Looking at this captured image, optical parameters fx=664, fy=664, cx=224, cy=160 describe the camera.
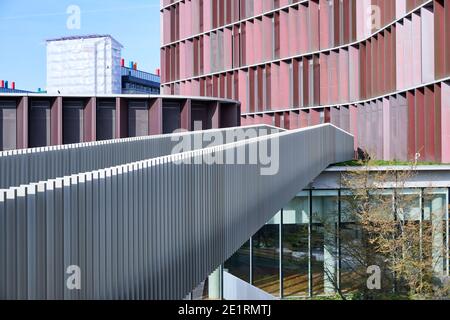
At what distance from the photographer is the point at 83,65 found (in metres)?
81.4

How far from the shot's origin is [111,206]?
6199 mm

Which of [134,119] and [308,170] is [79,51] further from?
[308,170]

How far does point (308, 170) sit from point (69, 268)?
14.4 m

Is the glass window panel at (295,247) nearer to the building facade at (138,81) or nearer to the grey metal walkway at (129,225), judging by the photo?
the grey metal walkway at (129,225)

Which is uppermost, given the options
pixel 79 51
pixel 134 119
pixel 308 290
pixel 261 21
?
pixel 79 51

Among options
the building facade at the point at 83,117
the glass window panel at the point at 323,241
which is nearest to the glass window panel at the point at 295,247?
the glass window panel at the point at 323,241

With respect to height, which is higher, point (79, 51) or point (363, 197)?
point (79, 51)

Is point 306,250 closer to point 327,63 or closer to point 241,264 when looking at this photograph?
point 241,264

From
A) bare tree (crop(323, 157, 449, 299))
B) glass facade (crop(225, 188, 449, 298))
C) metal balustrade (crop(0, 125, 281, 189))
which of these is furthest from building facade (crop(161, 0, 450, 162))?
metal balustrade (crop(0, 125, 281, 189))

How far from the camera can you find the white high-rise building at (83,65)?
79.8 metres

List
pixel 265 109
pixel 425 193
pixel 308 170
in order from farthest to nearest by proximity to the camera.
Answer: pixel 265 109, pixel 425 193, pixel 308 170

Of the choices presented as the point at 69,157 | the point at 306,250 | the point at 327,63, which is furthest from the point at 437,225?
the point at 327,63

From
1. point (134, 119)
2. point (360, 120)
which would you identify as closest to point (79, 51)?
point (360, 120)

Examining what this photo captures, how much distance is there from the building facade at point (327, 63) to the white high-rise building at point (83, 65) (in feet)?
79.7
